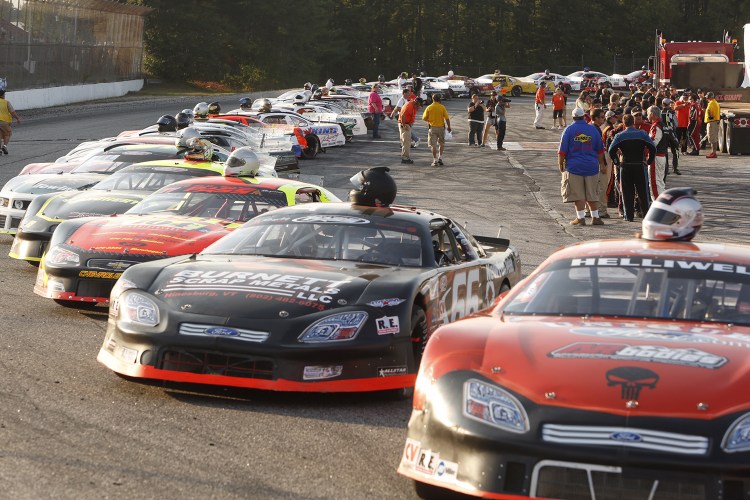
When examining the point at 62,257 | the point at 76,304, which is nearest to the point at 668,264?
the point at 62,257

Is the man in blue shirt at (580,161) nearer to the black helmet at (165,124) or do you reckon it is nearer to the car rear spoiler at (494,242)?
the black helmet at (165,124)

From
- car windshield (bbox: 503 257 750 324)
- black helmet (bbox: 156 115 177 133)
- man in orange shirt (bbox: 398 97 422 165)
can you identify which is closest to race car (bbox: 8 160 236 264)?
car windshield (bbox: 503 257 750 324)

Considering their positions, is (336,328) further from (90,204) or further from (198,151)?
(198,151)

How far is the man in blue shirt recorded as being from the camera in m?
19.3

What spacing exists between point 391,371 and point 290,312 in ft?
2.24

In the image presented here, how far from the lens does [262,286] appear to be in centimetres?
791

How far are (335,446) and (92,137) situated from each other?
30640 mm

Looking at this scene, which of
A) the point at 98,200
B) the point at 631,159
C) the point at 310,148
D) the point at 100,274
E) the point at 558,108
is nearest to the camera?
the point at 100,274

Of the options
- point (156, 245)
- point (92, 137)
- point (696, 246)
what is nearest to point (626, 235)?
point (156, 245)

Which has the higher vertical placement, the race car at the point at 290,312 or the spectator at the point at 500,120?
the race car at the point at 290,312

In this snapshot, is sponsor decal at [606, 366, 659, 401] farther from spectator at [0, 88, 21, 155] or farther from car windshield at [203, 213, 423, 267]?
spectator at [0, 88, 21, 155]

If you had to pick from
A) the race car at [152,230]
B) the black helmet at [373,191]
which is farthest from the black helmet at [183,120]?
the black helmet at [373,191]

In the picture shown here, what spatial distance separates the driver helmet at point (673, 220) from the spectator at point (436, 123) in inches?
948

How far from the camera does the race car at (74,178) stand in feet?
50.6
